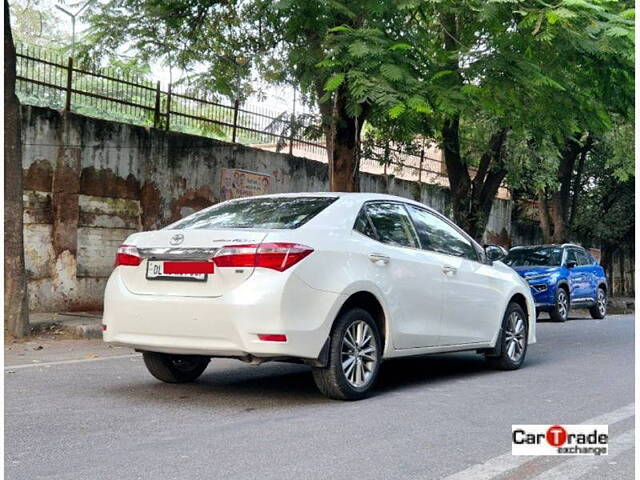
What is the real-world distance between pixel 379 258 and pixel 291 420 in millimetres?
1617

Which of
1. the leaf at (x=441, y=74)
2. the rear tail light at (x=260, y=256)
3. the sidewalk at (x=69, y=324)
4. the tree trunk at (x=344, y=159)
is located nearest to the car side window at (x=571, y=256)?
the tree trunk at (x=344, y=159)

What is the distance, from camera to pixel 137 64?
48.5 feet

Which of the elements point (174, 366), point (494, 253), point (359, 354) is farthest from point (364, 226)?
point (494, 253)

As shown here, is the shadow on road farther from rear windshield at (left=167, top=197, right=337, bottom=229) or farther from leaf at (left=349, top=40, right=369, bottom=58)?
leaf at (left=349, top=40, right=369, bottom=58)

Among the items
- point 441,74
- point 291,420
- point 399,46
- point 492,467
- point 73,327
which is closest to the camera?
point 492,467

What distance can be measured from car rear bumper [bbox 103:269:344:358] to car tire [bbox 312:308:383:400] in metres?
0.16

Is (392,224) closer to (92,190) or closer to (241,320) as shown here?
(241,320)

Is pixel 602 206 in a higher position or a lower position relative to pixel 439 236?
higher

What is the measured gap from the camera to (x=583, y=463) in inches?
184

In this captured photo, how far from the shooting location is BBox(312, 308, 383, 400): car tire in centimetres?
621

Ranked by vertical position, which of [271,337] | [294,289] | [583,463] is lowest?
[583,463]

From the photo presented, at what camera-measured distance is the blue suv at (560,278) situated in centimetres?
1725

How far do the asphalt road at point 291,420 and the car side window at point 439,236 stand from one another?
1194 millimetres

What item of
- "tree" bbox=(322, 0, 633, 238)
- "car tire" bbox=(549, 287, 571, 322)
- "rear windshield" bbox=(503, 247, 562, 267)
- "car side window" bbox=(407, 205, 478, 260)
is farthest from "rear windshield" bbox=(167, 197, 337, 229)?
"rear windshield" bbox=(503, 247, 562, 267)
